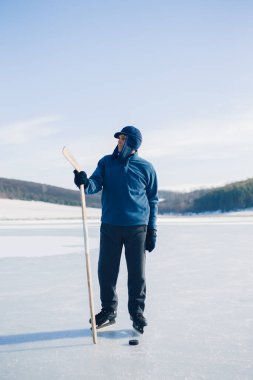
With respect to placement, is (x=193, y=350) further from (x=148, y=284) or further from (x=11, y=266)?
(x=11, y=266)

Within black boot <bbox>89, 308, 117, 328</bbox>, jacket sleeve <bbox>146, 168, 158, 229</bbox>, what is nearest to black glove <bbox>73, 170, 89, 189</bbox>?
jacket sleeve <bbox>146, 168, 158, 229</bbox>

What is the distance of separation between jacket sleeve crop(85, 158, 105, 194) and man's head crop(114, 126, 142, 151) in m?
0.22

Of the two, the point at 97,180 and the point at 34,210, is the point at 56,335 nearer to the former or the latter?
the point at 97,180

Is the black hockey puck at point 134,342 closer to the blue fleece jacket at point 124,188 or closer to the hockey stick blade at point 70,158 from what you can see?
the blue fleece jacket at point 124,188

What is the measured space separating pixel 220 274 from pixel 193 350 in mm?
3096

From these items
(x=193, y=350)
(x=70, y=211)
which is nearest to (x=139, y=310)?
(x=193, y=350)

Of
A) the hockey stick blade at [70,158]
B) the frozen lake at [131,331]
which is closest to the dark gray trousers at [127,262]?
the frozen lake at [131,331]

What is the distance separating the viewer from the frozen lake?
2.77 metres

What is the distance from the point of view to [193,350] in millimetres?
3092

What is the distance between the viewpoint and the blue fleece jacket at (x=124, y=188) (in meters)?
3.66

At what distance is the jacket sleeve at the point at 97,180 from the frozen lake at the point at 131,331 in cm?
110

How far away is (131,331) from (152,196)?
A: 1.08 meters

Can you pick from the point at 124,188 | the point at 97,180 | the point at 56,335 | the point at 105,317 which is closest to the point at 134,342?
the point at 105,317

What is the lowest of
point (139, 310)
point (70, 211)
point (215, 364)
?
point (215, 364)
